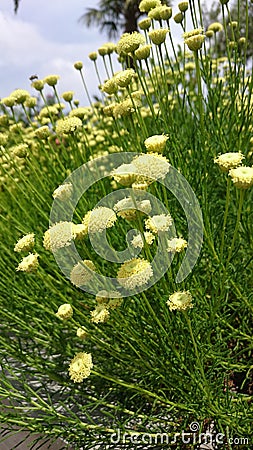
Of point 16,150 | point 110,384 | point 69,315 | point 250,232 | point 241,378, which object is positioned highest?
point 16,150

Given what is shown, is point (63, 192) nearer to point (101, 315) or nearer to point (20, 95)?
point (101, 315)

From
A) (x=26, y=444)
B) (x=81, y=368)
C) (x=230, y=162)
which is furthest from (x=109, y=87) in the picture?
(x=26, y=444)

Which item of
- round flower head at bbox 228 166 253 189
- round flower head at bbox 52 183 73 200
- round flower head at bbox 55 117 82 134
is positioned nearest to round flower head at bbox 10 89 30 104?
round flower head at bbox 55 117 82 134

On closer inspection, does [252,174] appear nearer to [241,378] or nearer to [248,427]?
[248,427]

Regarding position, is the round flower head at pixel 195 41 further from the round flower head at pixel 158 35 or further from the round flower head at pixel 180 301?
the round flower head at pixel 180 301

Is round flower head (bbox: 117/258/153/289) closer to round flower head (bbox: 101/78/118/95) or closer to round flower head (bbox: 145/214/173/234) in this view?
round flower head (bbox: 145/214/173/234)

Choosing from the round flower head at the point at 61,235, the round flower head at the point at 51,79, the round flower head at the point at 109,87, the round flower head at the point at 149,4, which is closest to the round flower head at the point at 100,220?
the round flower head at the point at 61,235

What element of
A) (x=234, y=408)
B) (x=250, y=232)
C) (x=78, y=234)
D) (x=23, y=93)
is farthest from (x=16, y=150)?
(x=234, y=408)
